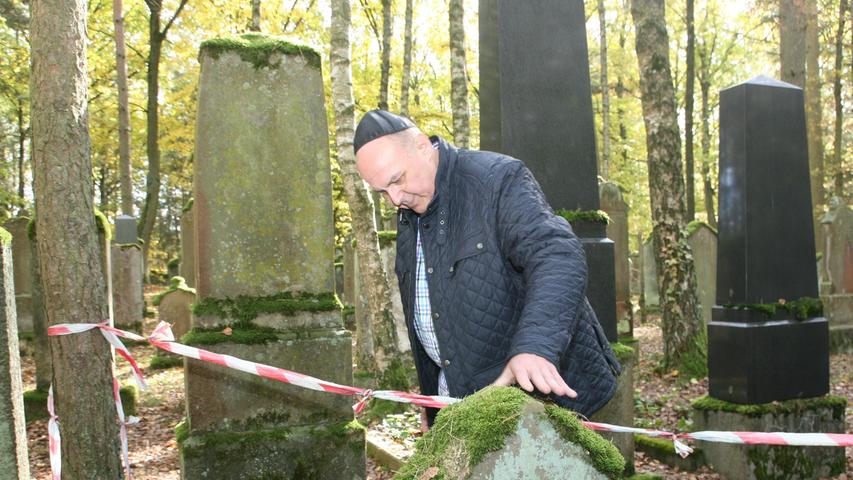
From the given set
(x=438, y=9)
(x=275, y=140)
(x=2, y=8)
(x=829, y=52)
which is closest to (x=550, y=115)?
(x=275, y=140)

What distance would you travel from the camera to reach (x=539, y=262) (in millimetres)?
2215

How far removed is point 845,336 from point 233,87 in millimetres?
11020

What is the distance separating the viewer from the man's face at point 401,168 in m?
2.39

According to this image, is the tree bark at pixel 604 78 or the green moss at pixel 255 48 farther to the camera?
the tree bark at pixel 604 78

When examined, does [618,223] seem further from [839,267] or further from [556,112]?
[556,112]

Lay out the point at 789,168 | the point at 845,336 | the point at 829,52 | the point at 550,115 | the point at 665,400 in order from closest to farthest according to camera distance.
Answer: the point at 550,115, the point at 789,168, the point at 665,400, the point at 845,336, the point at 829,52

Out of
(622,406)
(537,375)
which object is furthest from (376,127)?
(622,406)

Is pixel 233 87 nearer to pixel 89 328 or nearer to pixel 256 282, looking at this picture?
pixel 256 282

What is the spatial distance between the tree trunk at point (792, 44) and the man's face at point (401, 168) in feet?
40.1

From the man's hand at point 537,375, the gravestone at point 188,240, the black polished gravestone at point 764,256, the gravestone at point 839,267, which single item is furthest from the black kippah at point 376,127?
the gravestone at point 839,267

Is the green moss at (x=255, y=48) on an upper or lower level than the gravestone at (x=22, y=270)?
upper

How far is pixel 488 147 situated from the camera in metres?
6.09

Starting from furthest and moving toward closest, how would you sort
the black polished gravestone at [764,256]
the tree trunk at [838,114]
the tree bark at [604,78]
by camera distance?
the tree trunk at [838,114]
the tree bark at [604,78]
the black polished gravestone at [764,256]

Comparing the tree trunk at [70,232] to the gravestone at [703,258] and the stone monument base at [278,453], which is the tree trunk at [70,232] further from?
the gravestone at [703,258]
